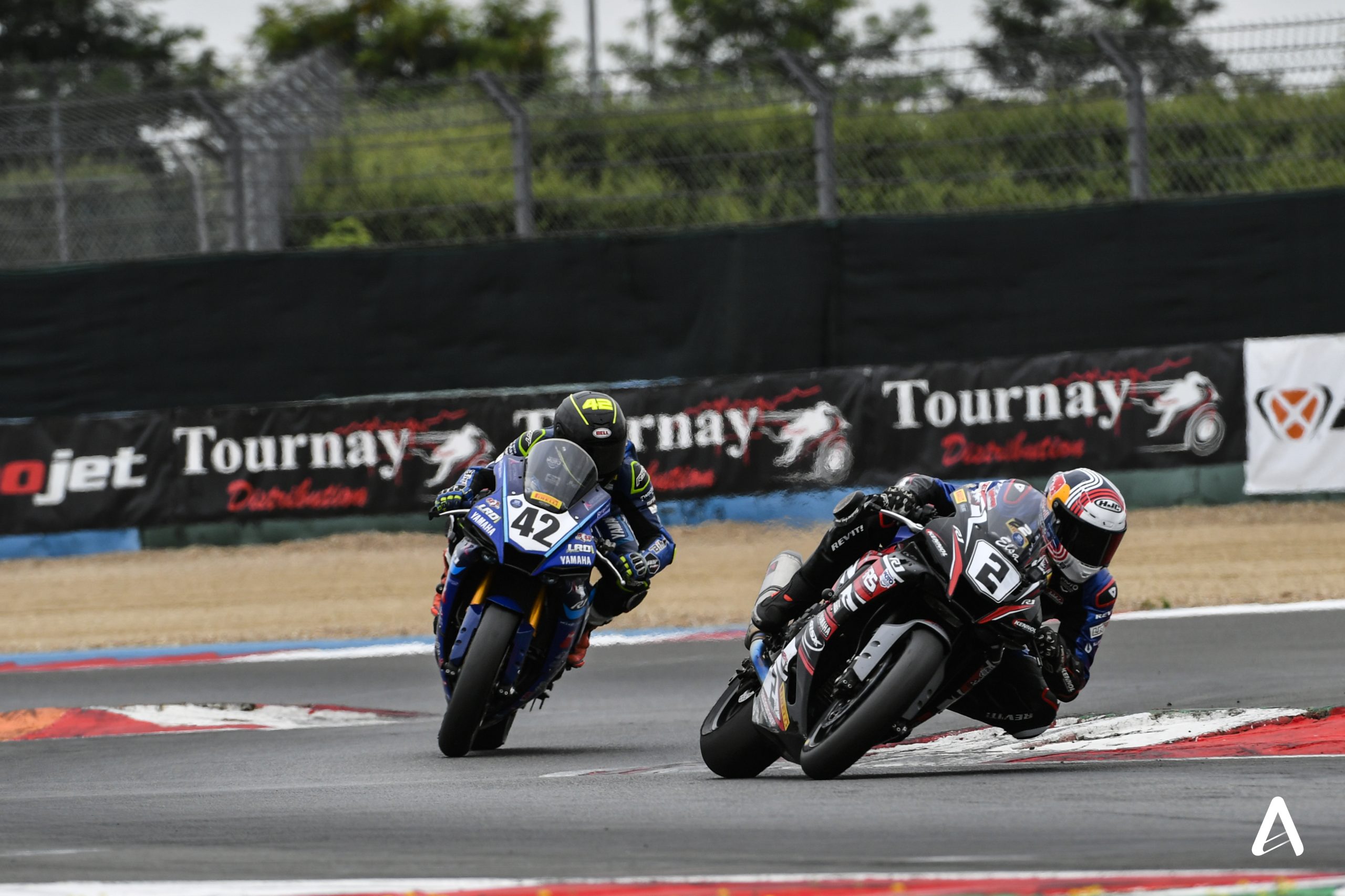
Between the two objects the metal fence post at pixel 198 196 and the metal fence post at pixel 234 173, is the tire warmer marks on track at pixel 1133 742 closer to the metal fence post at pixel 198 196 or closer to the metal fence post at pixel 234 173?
the metal fence post at pixel 234 173

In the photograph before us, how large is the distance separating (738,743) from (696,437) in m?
9.37

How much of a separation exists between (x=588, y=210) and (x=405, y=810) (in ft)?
39.5

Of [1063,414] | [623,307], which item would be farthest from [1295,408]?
[623,307]

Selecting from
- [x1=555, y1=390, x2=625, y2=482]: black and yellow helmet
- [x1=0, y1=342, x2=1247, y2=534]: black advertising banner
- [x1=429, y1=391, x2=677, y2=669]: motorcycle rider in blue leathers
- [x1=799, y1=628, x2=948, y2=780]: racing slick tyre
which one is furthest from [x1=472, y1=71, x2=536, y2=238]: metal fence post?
[x1=799, y1=628, x2=948, y2=780]: racing slick tyre

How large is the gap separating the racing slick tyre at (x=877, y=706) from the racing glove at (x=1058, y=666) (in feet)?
1.84

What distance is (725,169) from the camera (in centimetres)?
1645

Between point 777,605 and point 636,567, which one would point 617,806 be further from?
point 636,567

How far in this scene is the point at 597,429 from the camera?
23.5ft

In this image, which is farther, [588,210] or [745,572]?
[588,210]

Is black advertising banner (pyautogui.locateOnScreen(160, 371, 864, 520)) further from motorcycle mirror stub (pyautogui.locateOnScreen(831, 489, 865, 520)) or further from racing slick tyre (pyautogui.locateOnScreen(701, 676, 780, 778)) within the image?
motorcycle mirror stub (pyautogui.locateOnScreen(831, 489, 865, 520))

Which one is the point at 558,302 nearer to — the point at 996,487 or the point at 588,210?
the point at 588,210

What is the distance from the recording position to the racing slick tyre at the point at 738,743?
19.1 feet

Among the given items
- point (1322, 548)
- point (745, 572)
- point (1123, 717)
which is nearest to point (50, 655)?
point (745, 572)

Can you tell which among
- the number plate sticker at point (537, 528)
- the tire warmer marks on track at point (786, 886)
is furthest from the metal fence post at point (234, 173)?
the tire warmer marks on track at point (786, 886)
